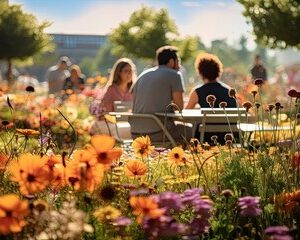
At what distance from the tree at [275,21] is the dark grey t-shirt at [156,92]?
6.60m

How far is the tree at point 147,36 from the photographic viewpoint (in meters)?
22.1

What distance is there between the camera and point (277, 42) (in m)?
13.5

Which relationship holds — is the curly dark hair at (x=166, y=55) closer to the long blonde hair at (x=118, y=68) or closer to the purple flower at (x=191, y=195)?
the long blonde hair at (x=118, y=68)

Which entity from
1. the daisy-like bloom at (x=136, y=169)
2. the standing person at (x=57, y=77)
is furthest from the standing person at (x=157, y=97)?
the standing person at (x=57, y=77)

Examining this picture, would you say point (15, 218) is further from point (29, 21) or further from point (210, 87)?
point (29, 21)

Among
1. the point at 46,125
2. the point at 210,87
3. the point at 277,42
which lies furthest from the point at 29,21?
the point at 210,87

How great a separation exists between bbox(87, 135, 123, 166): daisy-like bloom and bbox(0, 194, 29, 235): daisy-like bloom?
403mm

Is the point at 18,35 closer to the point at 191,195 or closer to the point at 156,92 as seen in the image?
the point at 156,92

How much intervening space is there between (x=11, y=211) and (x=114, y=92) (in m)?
6.56

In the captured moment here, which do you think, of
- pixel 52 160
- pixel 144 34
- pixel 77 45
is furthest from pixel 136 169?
pixel 77 45

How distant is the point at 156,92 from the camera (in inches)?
268

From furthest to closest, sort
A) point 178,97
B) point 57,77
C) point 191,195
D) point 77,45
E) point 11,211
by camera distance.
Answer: point 77,45, point 57,77, point 178,97, point 191,195, point 11,211

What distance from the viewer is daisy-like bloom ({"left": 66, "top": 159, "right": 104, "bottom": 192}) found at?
7.48ft

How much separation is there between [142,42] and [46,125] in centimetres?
1352
